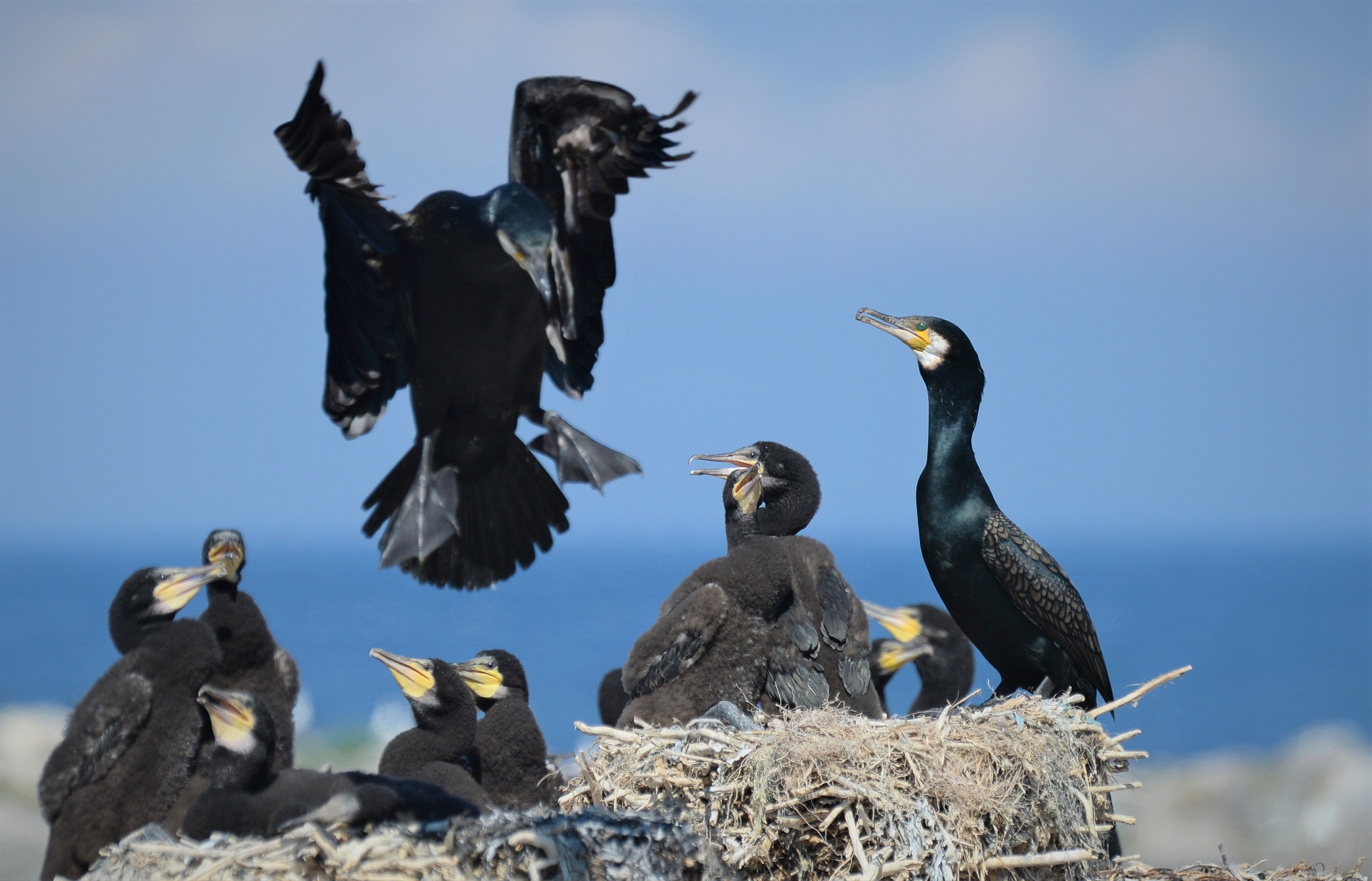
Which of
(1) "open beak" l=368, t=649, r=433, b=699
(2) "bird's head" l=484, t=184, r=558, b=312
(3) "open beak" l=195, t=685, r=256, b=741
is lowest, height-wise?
(3) "open beak" l=195, t=685, r=256, b=741

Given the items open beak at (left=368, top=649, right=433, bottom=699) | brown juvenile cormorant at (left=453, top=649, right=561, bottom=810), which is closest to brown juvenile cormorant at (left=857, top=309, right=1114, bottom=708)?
brown juvenile cormorant at (left=453, top=649, right=561, bottom=810)

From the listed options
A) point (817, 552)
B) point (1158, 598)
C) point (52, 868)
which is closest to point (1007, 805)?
point (817, 552)

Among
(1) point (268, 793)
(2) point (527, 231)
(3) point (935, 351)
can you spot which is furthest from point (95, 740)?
(3) point (935, 351)

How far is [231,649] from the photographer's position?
4.60 meters

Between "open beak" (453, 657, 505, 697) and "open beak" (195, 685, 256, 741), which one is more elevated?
"open beak" (453, 657, 505, 697)

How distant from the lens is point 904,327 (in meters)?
4.83

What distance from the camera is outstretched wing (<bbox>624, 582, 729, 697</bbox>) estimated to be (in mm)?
4758

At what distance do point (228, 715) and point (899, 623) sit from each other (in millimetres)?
3443

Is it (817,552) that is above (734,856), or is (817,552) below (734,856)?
above

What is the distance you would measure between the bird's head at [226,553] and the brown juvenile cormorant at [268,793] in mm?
930

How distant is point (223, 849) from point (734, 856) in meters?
1.41

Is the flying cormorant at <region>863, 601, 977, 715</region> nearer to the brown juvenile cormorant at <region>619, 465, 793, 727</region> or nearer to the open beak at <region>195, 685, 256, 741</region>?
the brown juvenile cormorant at <region>619, 465, 793, 727</region>

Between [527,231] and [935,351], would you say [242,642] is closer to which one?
[527,231]

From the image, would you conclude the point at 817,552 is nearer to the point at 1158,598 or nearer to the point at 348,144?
the point at 348,144
